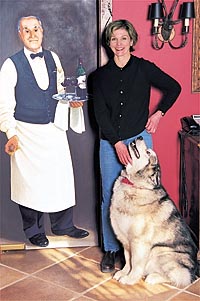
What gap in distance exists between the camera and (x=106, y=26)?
3.50 metres

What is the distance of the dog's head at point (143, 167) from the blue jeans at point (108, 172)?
0.18 metres

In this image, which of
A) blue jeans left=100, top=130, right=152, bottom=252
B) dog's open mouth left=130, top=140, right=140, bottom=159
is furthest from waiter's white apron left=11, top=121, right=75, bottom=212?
dog's open mouth left=130, top=140, right=140, bottom=159

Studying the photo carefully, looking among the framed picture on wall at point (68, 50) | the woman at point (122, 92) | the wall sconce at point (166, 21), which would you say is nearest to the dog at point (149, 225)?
the woman at point (122, 92)

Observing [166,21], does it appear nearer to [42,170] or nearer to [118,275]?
[42,170]

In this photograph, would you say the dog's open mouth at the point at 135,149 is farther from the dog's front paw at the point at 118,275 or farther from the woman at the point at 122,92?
the dog's front paw at the point at 118,275

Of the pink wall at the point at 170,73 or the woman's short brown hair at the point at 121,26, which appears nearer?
the woman's short brown hair at the point at 121,26

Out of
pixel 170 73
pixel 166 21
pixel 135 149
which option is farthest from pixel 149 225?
pixel 166 21

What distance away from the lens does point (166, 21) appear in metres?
3.53

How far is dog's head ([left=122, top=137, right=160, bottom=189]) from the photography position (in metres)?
3.18

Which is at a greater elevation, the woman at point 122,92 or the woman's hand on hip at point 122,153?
the woman at point 122,92

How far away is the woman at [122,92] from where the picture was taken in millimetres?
3318

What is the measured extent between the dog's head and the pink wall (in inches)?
20.8

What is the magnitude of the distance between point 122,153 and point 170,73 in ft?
2.28

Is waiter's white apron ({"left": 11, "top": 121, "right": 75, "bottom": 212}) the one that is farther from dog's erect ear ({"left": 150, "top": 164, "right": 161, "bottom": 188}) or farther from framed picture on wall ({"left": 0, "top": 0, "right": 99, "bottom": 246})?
dog's erect ear ({"left": 150, "top": 164, "right": 161, "bottom": 188})
